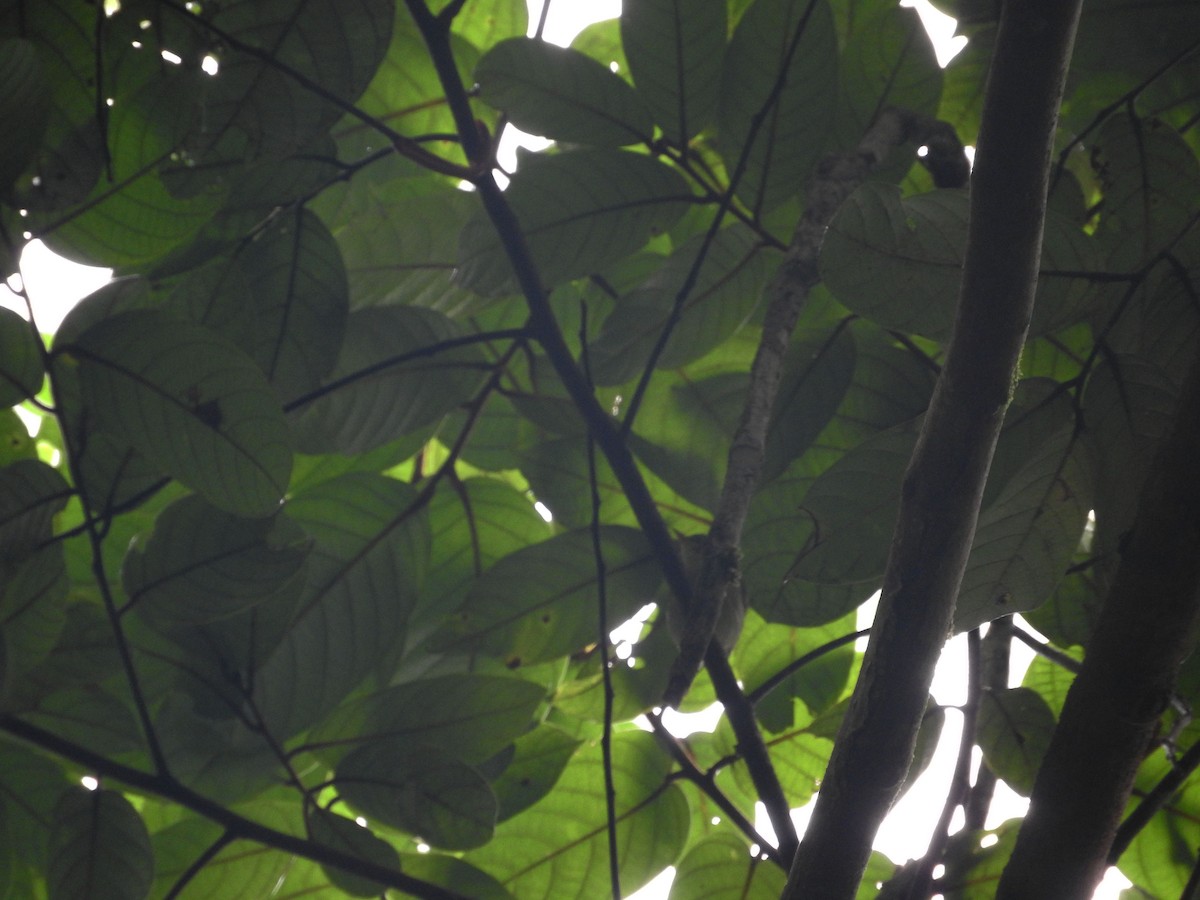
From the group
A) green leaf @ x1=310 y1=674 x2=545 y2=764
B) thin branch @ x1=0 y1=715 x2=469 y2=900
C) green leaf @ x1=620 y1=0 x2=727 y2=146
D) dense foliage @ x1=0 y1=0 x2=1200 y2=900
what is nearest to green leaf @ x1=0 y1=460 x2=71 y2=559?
dense foliage @ x1=0 y1=0 x2=1200 y2=900

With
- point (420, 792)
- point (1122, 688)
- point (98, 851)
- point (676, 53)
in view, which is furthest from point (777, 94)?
point (98, 851)

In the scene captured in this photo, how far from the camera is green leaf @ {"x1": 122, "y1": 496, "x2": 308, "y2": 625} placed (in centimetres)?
75

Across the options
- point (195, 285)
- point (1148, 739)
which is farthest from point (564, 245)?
point (1148, 739)

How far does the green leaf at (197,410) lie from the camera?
70 centimetres

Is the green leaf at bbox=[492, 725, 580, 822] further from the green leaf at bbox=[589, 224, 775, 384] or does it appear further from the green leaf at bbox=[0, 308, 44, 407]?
the green leaf at bbox=[0, 308, 44, 407]

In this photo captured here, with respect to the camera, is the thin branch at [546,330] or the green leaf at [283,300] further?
the green leaf at [283,300]

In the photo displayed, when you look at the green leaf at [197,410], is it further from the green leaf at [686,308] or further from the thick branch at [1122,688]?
the thick branch at [1122,688]

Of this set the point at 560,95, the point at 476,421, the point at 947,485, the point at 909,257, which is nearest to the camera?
the point at 947,485

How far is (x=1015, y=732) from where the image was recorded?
0.78 m

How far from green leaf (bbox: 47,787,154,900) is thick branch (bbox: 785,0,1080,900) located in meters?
0.55

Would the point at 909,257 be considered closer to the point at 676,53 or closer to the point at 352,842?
the point at 676,53

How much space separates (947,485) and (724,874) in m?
0.49

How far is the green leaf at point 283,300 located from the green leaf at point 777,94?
335 mm

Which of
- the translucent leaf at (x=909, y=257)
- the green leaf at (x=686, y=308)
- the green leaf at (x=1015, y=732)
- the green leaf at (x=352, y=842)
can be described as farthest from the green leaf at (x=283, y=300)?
the green leaf at (x=1015, y=732)
